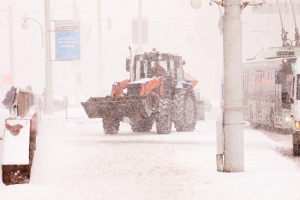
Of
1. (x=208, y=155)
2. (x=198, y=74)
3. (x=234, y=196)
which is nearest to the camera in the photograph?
(x=234, y=196)

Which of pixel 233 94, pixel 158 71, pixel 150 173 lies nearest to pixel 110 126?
pixel 158 71

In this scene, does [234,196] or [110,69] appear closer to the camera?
[234,196]

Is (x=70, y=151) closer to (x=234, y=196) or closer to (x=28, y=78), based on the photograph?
(x=234, y=196)

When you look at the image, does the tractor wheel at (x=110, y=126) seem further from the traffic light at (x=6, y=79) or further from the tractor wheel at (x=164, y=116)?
the traffic light at (x=6, y=79)

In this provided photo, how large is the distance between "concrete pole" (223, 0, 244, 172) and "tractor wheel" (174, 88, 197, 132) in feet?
31.3

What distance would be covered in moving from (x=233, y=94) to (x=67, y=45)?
23.0m

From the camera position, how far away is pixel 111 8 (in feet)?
436

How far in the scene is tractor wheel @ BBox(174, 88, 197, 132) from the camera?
19672 mm

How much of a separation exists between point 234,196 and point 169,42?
102162mm

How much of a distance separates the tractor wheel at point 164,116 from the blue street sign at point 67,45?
14386 millimetres

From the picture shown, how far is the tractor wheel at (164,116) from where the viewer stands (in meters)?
18.5

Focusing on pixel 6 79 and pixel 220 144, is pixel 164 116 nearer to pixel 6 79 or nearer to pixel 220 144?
pixel 220 144

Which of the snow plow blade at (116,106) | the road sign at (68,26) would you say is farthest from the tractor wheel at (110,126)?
the road sign at (68,26)

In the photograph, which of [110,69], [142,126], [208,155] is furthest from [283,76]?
[110,69]
